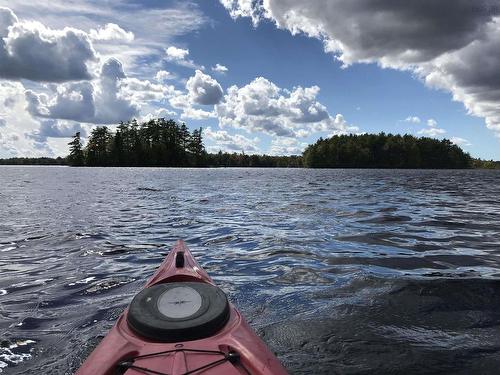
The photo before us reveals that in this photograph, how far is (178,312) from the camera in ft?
12.9

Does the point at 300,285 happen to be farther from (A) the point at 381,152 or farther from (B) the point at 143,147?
(A) the point at 381,152

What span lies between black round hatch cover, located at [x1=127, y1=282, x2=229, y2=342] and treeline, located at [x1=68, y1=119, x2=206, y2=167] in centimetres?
12491

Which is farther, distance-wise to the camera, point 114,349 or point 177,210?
point 177,210

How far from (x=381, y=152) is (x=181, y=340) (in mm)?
171053

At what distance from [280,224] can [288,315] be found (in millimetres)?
8314

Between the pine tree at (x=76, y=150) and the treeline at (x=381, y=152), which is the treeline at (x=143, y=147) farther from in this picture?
the treeline at (x=381, y=152)

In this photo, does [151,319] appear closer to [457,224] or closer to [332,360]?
[332,360]

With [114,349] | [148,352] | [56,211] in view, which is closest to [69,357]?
[114,349]

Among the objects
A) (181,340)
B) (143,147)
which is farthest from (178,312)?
(143,147)

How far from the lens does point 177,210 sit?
18906mm

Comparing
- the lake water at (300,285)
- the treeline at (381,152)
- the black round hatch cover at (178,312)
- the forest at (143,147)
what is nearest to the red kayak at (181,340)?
the black round hatch cover at (178,312)

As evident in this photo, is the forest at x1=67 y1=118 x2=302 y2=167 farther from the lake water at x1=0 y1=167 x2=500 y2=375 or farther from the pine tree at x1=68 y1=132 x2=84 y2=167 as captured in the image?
the lake water at x1=0 y1=167 x2=500 y2=375

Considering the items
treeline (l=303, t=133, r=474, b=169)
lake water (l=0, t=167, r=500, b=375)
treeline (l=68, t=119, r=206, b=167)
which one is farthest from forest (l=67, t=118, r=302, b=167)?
lake water (l=0, t=167, r=500, b=375)

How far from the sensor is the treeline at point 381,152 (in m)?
162
